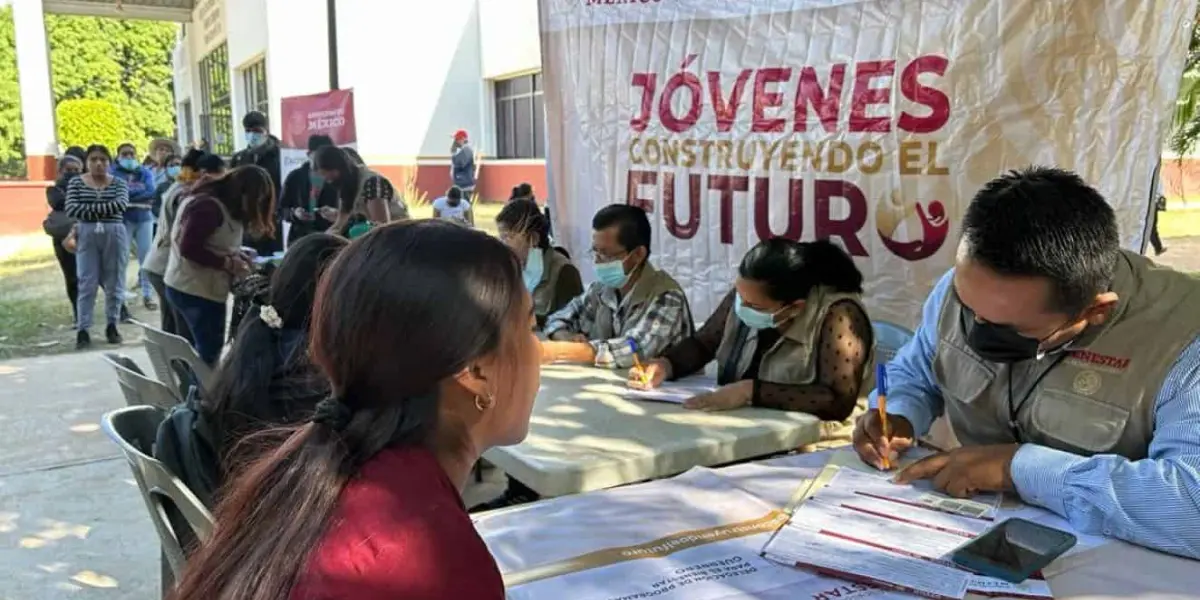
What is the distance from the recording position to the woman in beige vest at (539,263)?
395 cm

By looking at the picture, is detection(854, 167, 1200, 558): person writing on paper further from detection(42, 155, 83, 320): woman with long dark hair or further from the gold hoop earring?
detection(42, 155, 83, 320): woman with long dark hair

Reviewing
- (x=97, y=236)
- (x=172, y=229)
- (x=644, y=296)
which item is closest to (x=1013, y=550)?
(x=644, y=296)

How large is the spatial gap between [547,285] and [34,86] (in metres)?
16.1

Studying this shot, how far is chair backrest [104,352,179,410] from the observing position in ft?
7.96

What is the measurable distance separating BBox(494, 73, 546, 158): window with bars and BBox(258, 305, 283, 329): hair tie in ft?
45.4

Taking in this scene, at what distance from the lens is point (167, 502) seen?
1.72 metres

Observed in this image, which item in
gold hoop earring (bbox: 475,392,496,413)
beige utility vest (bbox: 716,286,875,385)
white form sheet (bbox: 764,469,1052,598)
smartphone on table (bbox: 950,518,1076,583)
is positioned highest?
gold hoop earring (bbox: 475,392,496,413)

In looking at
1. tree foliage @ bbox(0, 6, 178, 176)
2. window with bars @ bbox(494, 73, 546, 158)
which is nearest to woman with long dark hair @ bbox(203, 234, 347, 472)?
window with bars @ bbox(494, 73, 546, 158)

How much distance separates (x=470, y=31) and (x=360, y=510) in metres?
17.0

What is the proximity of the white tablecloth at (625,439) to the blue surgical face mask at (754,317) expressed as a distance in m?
0.32

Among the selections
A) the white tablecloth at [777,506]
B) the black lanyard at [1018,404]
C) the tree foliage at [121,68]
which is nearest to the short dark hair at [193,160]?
the white tablecloth at [777,506]

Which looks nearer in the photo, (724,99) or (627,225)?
(627,225)

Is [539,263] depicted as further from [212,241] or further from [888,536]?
[888,536]

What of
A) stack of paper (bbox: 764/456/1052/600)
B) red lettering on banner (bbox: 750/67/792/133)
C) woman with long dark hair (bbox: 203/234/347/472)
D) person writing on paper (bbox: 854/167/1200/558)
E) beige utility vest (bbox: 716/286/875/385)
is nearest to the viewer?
stack of paper (bbox: 764/456/1052/600)
